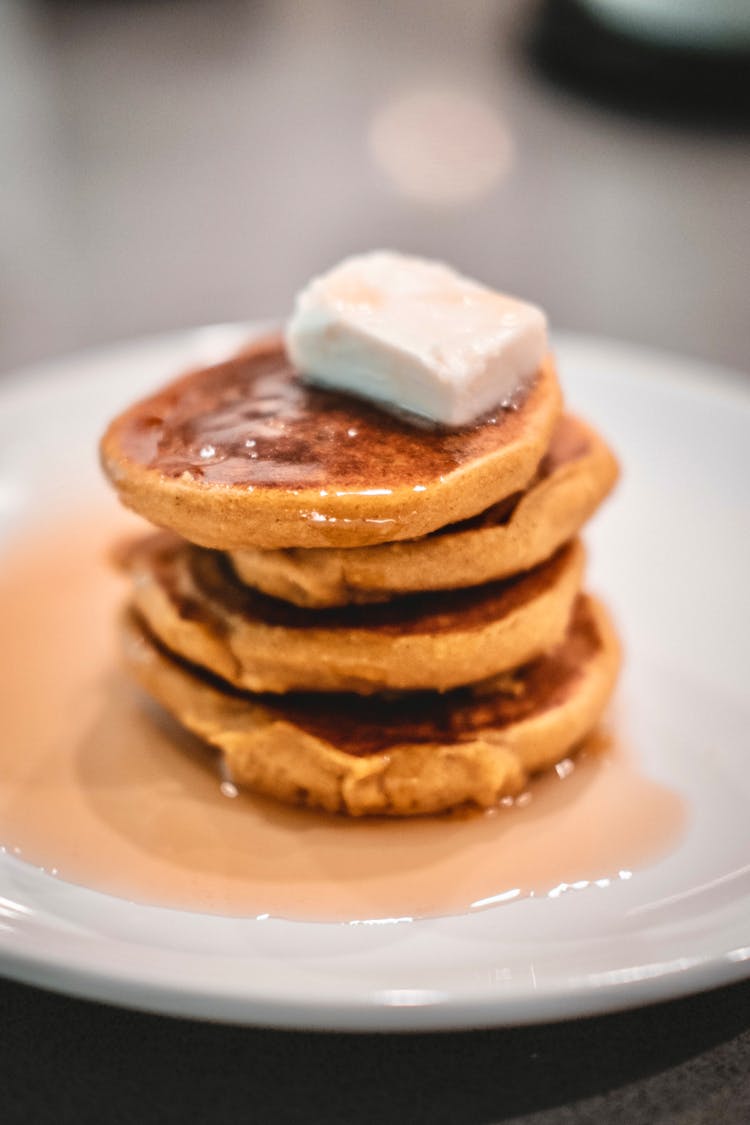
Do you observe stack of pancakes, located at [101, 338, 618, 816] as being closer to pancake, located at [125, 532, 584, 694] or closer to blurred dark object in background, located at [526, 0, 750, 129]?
pancake, located at [125, 532, 584, 694]

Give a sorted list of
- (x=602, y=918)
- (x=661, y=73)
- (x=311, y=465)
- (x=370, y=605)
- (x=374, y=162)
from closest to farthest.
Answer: (x=602, y=918) < (x=311, y=465) < (x=370, y=605) < (x=374, y=162) < (x=661, y=73)

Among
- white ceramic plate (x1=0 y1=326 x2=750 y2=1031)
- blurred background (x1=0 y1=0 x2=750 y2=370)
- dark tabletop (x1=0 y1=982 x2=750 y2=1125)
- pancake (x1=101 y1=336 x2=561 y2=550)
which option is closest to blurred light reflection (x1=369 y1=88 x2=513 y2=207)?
blurred background (x1=0 y1=0 x2=750 y2=370)

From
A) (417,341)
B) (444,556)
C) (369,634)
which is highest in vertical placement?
(417,341)

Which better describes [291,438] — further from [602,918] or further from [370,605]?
[602,918]

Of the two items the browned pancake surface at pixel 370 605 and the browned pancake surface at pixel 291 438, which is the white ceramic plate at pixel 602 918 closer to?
the browned pancake surface at pixel 370 605

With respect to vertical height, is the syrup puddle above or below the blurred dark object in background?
below

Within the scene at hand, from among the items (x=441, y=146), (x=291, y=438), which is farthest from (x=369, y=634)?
(x=441, y=146)
